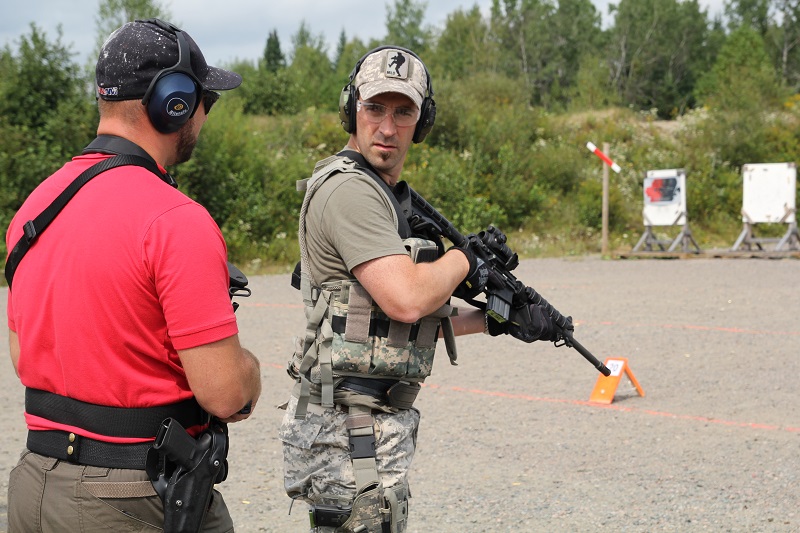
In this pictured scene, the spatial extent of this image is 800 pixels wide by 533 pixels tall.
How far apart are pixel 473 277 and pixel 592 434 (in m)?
3.41

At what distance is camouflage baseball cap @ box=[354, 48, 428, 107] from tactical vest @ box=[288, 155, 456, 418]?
23 cm

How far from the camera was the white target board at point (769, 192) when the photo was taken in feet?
61.2

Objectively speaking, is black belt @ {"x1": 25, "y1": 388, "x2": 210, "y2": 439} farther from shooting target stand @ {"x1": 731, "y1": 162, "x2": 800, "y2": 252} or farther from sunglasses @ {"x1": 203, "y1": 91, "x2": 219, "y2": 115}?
shooting target stand @ {"x1": 731, "y1": 162, "x2": 800, "y2": 252}

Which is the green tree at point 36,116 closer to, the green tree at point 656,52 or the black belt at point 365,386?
the black belt at point 365,386

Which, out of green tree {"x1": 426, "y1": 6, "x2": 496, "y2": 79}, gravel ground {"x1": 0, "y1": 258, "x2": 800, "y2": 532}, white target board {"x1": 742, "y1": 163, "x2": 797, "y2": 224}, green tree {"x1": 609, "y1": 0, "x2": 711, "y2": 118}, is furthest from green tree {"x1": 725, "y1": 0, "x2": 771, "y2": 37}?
gravel ground {"x1": 0, "y1": 258, "x2": 800, "y2": 532}

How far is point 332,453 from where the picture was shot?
8.10 feet

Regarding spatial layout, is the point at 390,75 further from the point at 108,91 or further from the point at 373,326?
the point at 108,91

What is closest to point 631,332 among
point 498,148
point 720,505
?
point 720,505

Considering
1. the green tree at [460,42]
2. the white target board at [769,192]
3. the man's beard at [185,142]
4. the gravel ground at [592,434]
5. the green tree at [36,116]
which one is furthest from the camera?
the green tree at [460,42]

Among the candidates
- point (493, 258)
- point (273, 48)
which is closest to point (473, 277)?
point (493, 258)

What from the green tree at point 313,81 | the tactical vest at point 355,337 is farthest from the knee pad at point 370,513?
the green tree at point 313,81

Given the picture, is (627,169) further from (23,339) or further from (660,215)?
(23,339)

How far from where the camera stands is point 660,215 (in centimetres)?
1948

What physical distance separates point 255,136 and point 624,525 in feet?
58.7
